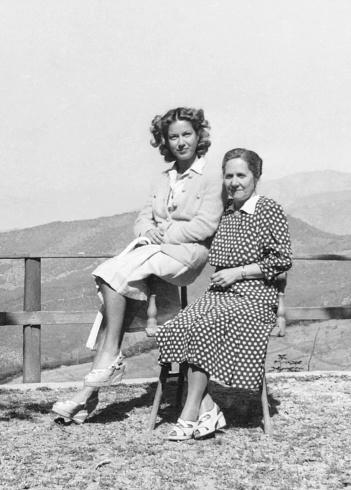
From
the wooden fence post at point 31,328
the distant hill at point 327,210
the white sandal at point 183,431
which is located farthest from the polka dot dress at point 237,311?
the distant hill at point 327,210

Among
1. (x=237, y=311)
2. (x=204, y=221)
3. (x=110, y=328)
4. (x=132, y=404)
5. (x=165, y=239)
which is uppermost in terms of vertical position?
(x=204, y=221)

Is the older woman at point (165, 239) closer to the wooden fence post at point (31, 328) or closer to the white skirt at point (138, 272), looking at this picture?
the white skirt at point (138, 272)

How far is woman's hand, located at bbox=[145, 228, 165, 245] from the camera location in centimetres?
392

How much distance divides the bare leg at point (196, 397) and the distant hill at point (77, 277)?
225cm

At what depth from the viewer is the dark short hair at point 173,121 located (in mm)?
3945

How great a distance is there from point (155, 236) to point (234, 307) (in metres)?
0.68

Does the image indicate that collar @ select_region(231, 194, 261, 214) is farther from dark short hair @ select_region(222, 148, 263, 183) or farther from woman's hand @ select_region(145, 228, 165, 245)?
woman's hand @ select_region(145, 228, 165, 245)

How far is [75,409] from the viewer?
369cm

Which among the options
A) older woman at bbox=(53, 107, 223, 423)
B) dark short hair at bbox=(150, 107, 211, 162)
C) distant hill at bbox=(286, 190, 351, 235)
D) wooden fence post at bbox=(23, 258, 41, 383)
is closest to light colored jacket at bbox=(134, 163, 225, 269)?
older woman at bbox=(53, 107, 223, 423)

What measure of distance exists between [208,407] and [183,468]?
1.69 feet

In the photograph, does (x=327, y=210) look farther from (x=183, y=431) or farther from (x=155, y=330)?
(x=183, y=431)

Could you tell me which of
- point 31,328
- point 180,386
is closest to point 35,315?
point 31,328

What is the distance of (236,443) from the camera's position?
343 centimetres

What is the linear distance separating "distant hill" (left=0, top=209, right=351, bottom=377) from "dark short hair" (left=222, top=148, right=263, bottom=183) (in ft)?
6.62
